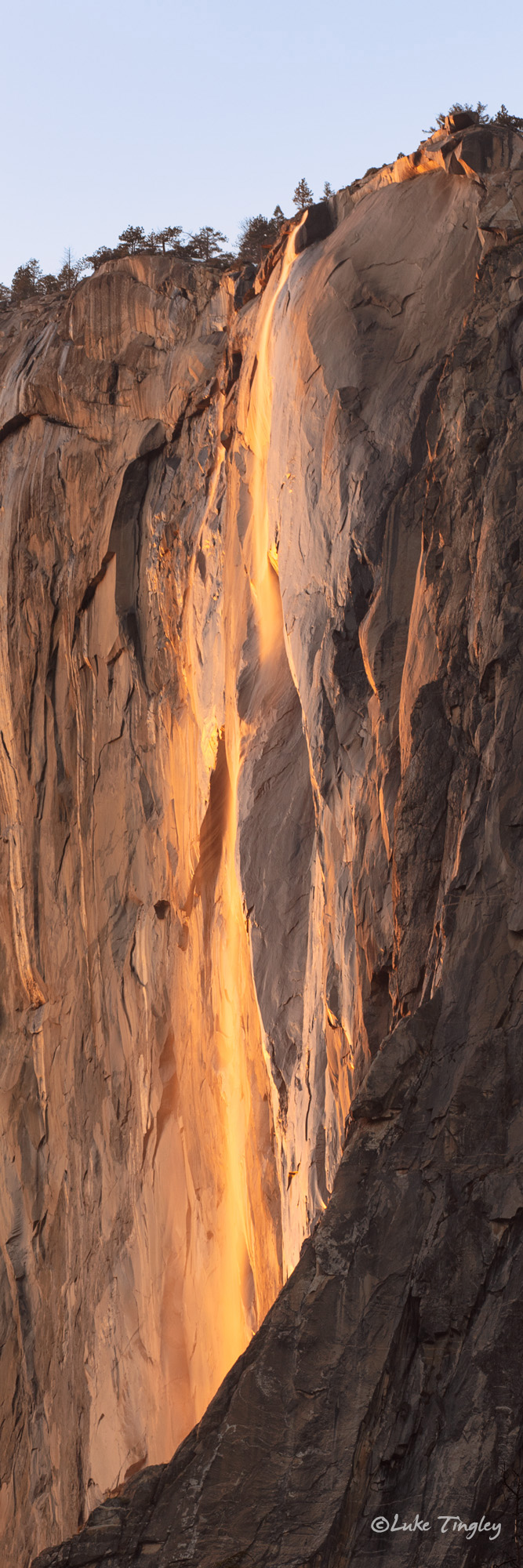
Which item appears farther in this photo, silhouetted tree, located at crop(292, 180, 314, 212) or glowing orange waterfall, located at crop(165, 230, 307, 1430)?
silhouetted tree, located at crop(292, 180, 314, 212)

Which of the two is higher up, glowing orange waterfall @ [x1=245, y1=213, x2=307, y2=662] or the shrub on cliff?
the shrub on cliff

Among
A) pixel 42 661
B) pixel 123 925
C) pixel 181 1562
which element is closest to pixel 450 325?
pixel 181 1562

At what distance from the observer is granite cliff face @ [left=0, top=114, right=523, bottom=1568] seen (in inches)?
290

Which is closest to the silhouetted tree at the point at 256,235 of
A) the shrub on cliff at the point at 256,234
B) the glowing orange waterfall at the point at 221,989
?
the shrub on cliff at the point at 256,234

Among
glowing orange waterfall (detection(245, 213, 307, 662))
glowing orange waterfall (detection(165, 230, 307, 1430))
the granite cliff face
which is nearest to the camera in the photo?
the granite cliff face

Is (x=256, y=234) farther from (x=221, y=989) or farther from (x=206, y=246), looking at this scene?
(x=221, y=989)

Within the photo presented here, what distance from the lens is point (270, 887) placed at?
1267 cm

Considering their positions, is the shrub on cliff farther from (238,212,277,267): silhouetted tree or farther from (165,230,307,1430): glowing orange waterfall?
(165,230,307,1430): glowing orange waterfall

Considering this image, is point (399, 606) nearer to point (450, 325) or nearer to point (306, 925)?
point (450, 325)

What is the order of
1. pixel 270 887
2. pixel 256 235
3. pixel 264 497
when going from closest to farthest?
1. pixel 270 887
2. pixel 264 497
3. pixel 256 235

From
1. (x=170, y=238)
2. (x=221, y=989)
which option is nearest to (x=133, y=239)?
(x=170, y=238)

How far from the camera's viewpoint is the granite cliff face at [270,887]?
7371 mm

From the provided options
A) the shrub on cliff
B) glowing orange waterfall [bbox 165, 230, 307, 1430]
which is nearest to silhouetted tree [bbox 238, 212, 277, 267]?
the shrub on cliff

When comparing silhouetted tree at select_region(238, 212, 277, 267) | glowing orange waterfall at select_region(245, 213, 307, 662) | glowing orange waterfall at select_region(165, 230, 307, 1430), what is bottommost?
glowing orange waterfall at select_region(165, 230, 307, 1430)
